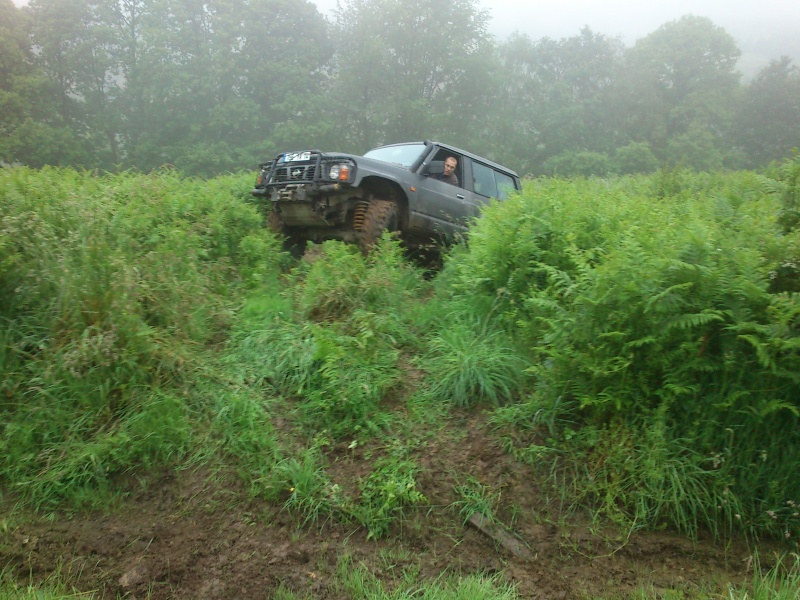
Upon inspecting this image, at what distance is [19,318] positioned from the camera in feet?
15.4

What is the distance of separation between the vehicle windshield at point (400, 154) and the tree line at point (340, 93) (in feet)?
55.0

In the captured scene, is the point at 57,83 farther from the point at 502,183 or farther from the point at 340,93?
the point at 502,183

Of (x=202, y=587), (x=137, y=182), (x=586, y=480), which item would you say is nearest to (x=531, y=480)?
(x=586, y=480)

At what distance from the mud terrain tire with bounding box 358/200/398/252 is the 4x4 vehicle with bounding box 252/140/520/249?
0.01 metres

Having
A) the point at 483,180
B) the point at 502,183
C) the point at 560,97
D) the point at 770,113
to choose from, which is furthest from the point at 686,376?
the point at 770,113

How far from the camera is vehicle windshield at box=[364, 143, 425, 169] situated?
8.41 meters

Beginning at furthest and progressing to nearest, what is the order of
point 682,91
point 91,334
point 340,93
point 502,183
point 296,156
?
point 682,91 < point 340,93 < point 502,183 < point 296,156 < point 91,334

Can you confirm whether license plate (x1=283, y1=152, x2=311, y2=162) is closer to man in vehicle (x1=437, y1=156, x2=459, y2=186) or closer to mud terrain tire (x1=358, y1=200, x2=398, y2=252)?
mud terrain tire (x1=358, y1=200, x2=398, y2=252)

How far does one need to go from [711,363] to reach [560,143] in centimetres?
3394

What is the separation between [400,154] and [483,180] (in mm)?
1483

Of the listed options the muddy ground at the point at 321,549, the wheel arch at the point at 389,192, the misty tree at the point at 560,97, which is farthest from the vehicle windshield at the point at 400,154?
the misty tree at the point at 560,97

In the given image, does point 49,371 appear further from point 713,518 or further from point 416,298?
point 713,518

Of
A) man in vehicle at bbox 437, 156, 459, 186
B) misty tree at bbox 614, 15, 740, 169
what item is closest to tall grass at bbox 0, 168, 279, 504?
man in vehicle at bbox 437, 156, 459, 186

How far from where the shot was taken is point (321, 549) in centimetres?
350
